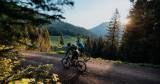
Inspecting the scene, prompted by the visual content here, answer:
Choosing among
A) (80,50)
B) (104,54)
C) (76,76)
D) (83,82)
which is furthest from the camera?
(104,54)

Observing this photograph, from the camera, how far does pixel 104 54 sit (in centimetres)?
7050

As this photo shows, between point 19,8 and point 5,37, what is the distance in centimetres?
64

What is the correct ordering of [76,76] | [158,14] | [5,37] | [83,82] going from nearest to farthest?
1. [5,37]
2. [83,82]
3. [76,76]
4. [158,14]

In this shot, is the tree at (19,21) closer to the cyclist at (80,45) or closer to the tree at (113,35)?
the cyclist at (80,45)

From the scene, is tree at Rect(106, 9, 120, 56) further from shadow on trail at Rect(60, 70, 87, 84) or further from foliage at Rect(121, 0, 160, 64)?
shadow on trail at Rect(60, 70, 87, 84)

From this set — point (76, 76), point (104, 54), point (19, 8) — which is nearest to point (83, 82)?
point (76, 76)

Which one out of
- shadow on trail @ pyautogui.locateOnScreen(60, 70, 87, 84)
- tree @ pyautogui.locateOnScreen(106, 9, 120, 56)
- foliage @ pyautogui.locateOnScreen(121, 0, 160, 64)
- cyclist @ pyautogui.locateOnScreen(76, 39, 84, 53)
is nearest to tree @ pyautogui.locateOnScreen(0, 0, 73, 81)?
shadow on trail @ pyautogui.locateOnScreen(60, 70, 87, 84)

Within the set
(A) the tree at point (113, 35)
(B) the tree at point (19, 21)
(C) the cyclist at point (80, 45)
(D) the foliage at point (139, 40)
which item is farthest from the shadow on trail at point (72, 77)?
(A) the tree at point (113, 35)

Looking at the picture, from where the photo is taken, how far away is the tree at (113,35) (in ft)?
224

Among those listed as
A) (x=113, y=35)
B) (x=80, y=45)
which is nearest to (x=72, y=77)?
(x=80, y=45)

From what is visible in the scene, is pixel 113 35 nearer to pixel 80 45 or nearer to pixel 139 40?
pixel 139 40

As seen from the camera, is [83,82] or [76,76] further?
[76,76]

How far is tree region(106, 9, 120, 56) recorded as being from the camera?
68.4 metres

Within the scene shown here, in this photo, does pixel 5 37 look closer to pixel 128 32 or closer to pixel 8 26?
pixel 8 26
